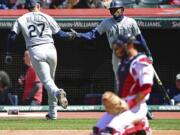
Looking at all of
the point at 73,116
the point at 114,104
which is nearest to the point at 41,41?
the point at 73,116

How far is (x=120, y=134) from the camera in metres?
6.73

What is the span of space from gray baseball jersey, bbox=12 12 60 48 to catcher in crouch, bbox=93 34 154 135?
4.31 m

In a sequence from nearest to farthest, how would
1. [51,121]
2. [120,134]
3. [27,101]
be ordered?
[120,134], [51,121], [27,101]

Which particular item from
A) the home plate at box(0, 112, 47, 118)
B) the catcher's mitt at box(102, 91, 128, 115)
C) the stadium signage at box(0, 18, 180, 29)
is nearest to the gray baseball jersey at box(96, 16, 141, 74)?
the home plate at box(0, 112, 47, 118)

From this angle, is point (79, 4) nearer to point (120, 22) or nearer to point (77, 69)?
point (77, 69)

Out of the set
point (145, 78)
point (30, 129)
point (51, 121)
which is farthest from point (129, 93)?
point (51, 121)

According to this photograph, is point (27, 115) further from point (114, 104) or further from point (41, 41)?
point (114, 104)

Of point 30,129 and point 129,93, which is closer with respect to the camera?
point 129,93

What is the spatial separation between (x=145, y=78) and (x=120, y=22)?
15.1ft

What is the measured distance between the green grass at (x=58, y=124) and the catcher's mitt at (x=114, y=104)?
3.36 metres

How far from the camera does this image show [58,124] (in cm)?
1067

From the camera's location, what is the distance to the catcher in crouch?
670 centimetres

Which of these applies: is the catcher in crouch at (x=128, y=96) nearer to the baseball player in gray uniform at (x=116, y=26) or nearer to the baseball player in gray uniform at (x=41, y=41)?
the baseball player in gray uniform at (x=41, y=41)

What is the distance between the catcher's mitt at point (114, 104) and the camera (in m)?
6.64
